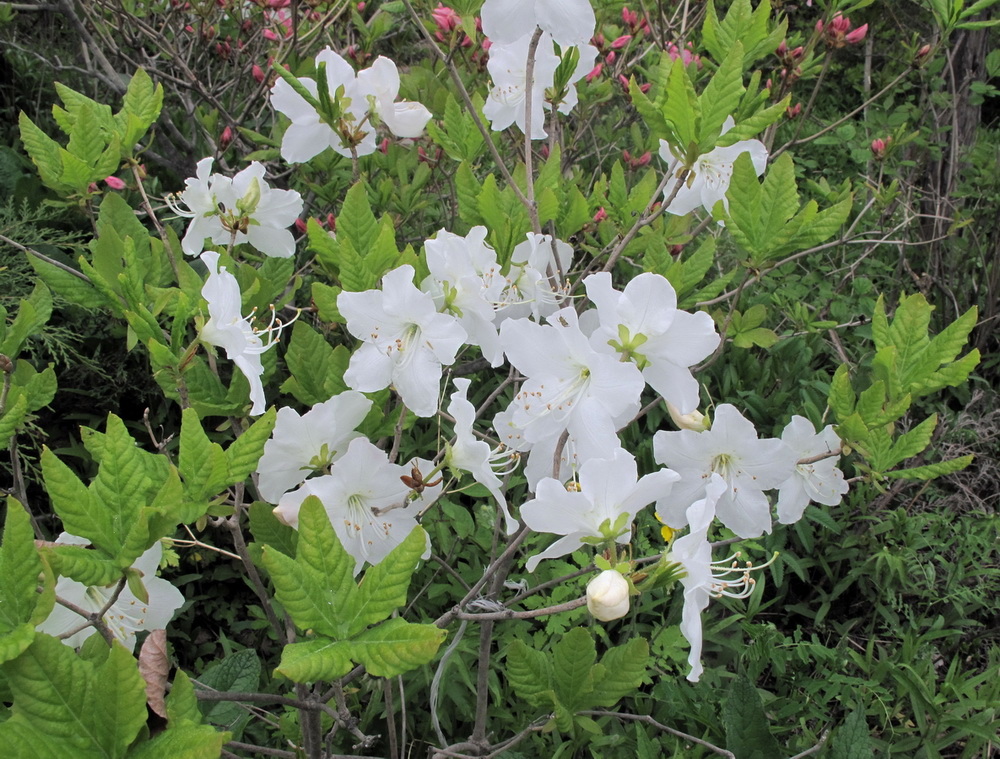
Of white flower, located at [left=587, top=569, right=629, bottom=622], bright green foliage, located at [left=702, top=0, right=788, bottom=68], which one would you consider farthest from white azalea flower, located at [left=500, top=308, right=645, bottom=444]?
bright green foliage, located at [left=702, top=0, right=788, bottom=68]

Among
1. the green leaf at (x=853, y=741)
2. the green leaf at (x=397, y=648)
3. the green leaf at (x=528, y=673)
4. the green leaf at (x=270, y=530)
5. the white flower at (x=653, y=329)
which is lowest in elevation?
the green leaf at (x=853, y=741)

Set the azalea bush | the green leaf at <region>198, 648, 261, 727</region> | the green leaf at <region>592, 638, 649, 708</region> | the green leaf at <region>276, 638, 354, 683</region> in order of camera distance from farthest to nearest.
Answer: the green leaf at <region>198, 648, 261, 727</region>, the green leaf at <region>592, 638, 649, 708</region>, the azalea bush, the green leaf at <region>276, 638, 354, 683</region>

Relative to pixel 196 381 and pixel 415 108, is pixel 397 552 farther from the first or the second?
pixel 415 108

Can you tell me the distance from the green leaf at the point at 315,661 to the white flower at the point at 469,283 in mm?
505

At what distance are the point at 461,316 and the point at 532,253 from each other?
201 millimetres

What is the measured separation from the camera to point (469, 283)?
117 centimetres

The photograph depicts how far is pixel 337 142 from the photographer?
1.71 metres

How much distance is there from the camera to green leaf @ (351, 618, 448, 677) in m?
0.78

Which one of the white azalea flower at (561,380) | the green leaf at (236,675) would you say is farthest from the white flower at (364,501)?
the green leaf at (236,675)

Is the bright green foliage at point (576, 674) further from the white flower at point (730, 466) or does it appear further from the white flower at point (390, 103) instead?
the white flower at point (390, 103)

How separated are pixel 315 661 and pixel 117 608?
552mm

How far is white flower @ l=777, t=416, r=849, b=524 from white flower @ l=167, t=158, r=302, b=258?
1018 millimetres

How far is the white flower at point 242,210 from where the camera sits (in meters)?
1.51

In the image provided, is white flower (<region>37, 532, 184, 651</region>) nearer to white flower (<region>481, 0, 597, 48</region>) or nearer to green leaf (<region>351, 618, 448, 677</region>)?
green leaf (<region>351, 618, 448, 677</region>)
